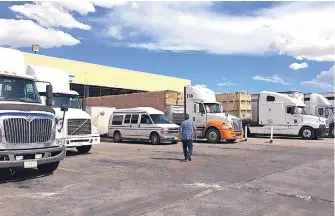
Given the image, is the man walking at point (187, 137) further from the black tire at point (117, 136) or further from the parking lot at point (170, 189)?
the black tire at point (117, 136)

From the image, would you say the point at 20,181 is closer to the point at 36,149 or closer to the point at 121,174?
the point at 36,149

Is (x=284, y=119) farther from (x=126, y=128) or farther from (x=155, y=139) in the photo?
(x=126, y=128)

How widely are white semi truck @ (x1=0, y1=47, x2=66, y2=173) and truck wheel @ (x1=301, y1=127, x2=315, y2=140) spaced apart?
2086 cm

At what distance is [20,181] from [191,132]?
6.20 metres

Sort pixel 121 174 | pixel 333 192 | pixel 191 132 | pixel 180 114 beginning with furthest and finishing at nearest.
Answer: pixel 180 114
pixel 191 132
pixel 121 174
pixel 333 192

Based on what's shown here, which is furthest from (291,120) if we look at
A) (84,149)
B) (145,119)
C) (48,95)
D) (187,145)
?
(48,95)

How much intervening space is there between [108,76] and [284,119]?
25.3 metres

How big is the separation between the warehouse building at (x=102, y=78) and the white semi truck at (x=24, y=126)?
1122 inches

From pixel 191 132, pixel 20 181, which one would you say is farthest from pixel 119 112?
pixel 20 181

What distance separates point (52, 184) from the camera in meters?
8.83

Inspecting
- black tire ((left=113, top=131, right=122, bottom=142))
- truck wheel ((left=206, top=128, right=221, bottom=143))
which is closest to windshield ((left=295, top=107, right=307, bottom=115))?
truck wheel ((left=206, top=128, right=221, bottom=143))

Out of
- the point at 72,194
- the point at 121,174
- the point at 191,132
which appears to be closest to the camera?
the point at 72,194

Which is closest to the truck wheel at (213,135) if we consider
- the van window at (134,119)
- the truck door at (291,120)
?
the van window at (134,119)

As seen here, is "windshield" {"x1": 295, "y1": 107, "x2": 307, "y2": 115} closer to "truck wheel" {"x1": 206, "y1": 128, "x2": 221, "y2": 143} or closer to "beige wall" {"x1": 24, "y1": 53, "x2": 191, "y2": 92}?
"truck wheel" {"x1": 206, "y1": 128, "x2": 221, "y2": 143}
